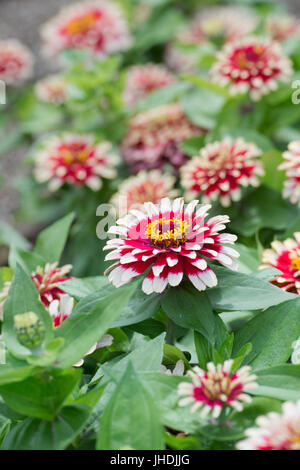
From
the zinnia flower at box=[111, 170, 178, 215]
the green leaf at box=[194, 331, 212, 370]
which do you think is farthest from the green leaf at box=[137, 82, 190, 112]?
the green leaf at box=[194, 331, 212, 370]

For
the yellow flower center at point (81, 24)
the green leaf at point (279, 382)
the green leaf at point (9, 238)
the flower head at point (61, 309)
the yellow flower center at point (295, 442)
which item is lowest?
the yellow flower center at point (295, 442)

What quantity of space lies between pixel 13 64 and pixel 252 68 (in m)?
0.88

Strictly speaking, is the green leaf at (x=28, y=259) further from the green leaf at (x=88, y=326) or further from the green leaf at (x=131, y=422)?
the green leaf at (x=131, y=422)

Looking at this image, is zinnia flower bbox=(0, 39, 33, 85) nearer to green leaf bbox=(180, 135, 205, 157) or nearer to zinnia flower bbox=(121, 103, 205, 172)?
zinnia flower bbox=(121, 103, 205, 172)

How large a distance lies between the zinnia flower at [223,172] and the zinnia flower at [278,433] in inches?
22.2

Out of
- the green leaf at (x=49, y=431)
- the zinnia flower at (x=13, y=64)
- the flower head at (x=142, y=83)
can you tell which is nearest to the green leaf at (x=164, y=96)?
the flower head at (x=142, y=83)

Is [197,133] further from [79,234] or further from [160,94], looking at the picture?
[79,234]

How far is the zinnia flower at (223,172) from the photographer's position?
1.05m

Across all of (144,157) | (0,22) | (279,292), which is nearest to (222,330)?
(279,292)

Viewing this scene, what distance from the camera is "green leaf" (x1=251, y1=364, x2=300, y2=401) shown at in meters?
0.62

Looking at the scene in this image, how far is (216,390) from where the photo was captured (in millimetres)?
588

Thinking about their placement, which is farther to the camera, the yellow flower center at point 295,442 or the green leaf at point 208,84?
the green leaf at point 208,84

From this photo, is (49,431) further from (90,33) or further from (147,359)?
(90,33)

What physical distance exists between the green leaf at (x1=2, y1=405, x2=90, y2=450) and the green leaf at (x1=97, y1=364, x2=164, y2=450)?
4cm
